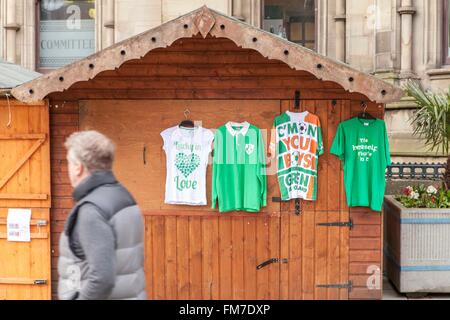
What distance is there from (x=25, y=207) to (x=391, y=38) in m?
10.4

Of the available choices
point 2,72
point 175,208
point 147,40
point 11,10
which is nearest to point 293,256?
point 175,208

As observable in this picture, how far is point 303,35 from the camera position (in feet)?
54.2

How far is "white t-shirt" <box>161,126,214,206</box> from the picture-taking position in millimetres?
7863

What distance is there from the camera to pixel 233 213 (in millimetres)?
7895

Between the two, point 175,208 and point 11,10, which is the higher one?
point 11,10

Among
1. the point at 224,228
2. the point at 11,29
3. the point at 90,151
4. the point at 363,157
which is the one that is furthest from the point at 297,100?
the point at 11,29

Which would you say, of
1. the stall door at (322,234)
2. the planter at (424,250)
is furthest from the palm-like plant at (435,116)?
the stall door at (322,234)

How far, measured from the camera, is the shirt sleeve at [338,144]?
7.69m

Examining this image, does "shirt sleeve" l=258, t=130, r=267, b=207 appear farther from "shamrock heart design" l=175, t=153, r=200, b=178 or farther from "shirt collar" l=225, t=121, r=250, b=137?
"shamrock heart design" l=175, t=153, r=200, b=178

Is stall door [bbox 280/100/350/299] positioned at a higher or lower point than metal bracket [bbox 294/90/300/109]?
lower

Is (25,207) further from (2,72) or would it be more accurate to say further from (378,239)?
(378,239)

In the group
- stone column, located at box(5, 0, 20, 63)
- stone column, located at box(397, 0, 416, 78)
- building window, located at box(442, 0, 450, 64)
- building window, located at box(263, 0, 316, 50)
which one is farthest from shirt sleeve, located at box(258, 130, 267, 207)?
stone column, located at box(5, 0, 20, 63)

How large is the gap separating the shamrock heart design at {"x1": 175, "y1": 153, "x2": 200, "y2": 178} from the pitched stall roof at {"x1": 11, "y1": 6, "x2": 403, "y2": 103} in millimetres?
1516

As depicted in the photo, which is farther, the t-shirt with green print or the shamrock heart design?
→ the shamrock heart design
